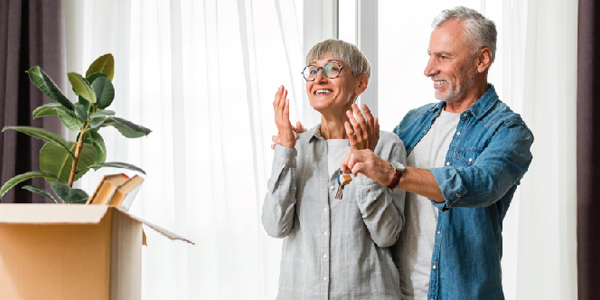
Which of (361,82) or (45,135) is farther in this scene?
(361,82)

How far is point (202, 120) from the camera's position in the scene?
2305 millimetres

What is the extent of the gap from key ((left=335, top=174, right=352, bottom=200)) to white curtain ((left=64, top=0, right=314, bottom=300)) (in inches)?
34.6

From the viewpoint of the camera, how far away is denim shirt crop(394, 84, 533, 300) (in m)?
1.31

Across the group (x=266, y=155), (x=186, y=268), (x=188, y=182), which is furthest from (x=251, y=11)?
(x=186, y=268)

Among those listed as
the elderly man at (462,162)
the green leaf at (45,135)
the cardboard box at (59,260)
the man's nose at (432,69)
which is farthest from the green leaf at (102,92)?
the man's nose at (432,69)

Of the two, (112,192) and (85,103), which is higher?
(85,103)

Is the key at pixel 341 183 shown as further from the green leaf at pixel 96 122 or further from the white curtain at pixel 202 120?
the white curtain at pixel 202 120

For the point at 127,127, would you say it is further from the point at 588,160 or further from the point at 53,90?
the point at 588,160

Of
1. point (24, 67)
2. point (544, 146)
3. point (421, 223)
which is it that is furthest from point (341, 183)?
point (24, 67)

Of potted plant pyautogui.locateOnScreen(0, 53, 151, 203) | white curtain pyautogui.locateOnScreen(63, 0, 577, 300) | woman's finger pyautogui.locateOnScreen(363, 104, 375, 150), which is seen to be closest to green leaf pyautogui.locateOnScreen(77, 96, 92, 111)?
potted plant pyautogui.locateOnScreen(0, 53, 151, 203)

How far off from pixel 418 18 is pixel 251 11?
0.82 meters

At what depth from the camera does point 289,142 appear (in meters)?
1.44

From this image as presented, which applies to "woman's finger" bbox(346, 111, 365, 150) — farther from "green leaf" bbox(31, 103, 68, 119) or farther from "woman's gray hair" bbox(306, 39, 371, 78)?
"green leaf" bbox(31, 103, 68, 119)

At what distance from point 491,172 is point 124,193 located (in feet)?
2.86
